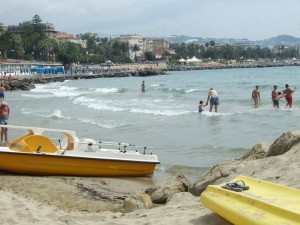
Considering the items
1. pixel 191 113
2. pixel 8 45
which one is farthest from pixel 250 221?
pixel 8 45

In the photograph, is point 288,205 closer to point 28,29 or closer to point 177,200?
point 177,200

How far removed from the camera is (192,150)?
13578mm

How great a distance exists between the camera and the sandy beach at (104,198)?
5.88 metres

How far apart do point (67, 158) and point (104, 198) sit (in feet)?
6.09

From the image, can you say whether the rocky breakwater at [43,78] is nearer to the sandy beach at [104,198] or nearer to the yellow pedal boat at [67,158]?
the yellow pedal boat at [67,158]

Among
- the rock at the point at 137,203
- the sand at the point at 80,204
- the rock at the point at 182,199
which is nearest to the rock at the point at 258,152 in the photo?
the rock at the point at 182,199

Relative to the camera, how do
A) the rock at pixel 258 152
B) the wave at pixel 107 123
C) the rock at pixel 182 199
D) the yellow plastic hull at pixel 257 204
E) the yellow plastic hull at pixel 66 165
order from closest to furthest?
the yellow plastic hull at pixel 257 204 → the rock at pixel 182 199 → the rock at pixel 258 152 → the yellow plastic hull at pixel 66 165 → the wave at pixel 107 123

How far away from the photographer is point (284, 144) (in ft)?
25.8

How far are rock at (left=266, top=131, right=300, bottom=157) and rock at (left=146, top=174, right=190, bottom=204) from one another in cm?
144

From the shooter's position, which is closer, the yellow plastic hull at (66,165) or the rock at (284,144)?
the rock at (284,144)

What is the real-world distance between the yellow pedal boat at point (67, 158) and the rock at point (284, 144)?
3.09 m

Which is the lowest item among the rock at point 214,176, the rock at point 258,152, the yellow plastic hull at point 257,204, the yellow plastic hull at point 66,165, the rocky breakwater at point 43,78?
the rocky breakwater at point 43,78

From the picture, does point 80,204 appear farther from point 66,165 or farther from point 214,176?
point 66,165

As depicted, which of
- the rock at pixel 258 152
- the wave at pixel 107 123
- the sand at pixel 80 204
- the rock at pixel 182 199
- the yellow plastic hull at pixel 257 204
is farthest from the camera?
the wave at pixel 107 123
